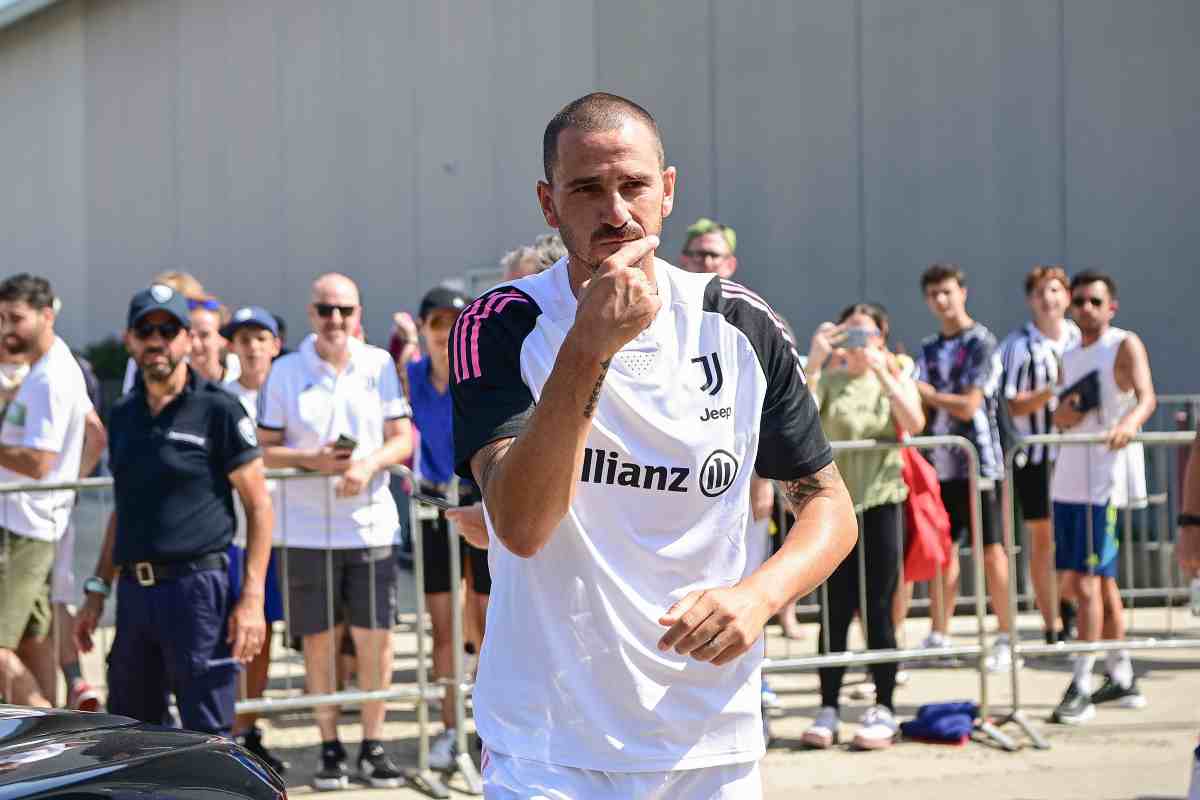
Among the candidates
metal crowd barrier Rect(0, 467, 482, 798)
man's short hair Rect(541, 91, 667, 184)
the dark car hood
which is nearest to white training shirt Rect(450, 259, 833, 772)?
man's short hair Rect(541, 91, 667, 184)

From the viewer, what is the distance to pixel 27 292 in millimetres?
7195

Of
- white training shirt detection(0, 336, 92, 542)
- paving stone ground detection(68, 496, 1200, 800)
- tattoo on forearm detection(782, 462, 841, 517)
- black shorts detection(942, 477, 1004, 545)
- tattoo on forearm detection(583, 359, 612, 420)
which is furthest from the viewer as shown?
black shorts detection(942, 477, 1004, 545)

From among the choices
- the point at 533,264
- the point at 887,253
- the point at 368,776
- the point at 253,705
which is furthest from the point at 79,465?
the point at 887,253

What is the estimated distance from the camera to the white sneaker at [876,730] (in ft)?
24.7

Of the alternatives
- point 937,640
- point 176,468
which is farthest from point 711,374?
point 937,640

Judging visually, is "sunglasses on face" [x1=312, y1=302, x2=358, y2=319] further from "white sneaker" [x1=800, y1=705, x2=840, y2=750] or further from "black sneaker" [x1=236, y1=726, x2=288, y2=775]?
"white sneaker" [x1=800, y1=705, x2=840, y2=750]

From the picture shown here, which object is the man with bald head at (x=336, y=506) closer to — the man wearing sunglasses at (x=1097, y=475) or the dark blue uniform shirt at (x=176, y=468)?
the dark blue uniform shirt at (x=176, y=468)

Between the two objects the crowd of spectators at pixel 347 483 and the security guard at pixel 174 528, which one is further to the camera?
the crowd of spectators at pixel 347 483

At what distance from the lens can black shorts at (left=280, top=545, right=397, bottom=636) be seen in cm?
737

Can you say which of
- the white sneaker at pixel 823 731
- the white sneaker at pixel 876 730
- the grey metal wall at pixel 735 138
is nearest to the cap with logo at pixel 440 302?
the white sneaker at pixel 823 731

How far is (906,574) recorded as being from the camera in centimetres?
811

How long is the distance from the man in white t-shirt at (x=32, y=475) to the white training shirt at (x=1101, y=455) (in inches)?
203

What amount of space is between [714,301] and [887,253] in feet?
42.1

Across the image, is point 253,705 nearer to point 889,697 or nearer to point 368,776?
point 368,776
